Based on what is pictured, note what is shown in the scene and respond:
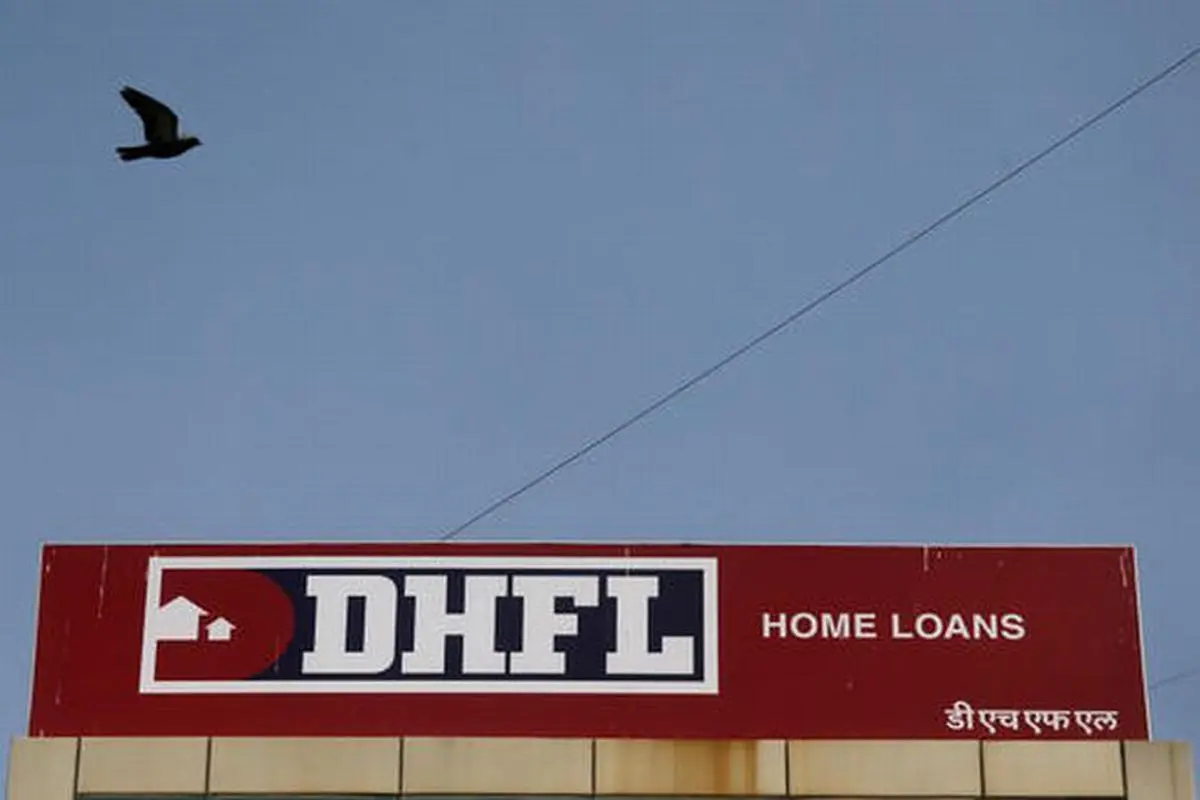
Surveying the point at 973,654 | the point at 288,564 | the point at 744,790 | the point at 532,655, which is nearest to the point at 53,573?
the point at 288,564

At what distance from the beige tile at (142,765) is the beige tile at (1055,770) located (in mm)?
7817

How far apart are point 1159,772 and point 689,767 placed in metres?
4.62

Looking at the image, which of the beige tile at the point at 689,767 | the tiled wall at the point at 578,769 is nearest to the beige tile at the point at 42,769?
the tiled wall at the point at 578,769

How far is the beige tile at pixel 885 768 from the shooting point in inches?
1030

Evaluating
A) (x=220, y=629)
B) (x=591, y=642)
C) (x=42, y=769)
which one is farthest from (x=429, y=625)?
(x=42, y=769)

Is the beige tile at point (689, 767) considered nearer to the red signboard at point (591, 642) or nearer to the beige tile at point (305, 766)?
the red signboard at point (591, 642)

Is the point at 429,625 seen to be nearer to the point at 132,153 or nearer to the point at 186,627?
the point at 186,627

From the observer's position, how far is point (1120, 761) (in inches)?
1030

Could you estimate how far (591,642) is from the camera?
27438mm

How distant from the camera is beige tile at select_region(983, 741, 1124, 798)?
26.1m

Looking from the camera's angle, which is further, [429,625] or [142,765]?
[429,625]

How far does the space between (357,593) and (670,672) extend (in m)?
3.37

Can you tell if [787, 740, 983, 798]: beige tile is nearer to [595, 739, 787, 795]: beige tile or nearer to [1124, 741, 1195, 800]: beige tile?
[595, 739, 787, 795]: beige tile

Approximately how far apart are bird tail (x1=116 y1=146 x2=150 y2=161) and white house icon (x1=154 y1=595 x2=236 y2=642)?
4.67 m
